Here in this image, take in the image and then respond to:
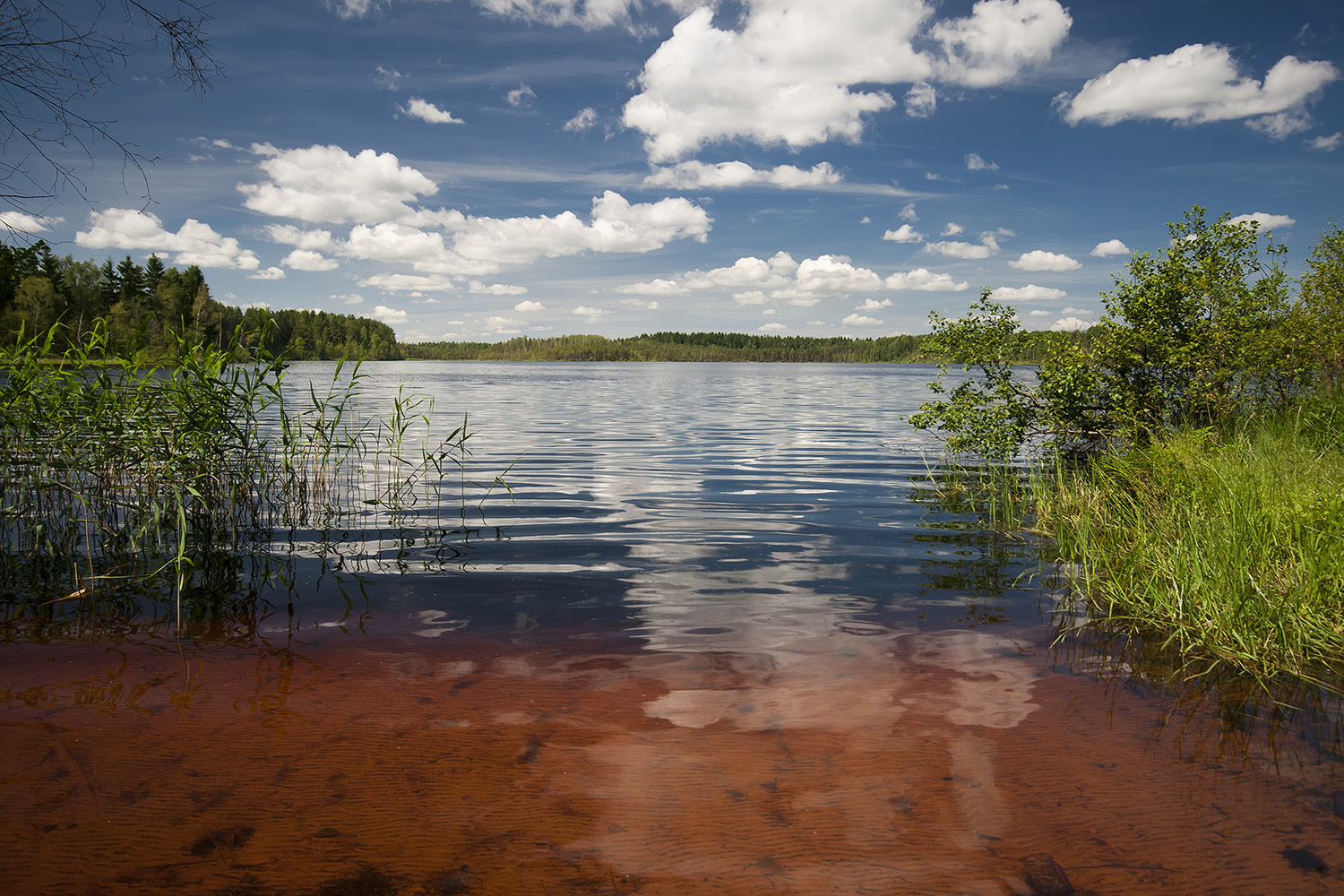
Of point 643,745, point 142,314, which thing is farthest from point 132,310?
point 643,745

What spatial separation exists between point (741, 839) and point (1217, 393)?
15.3 m

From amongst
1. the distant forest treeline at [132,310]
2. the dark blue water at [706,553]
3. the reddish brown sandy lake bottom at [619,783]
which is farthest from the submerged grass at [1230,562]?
the distant forest treeline at [132,310]

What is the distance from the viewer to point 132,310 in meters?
68.4

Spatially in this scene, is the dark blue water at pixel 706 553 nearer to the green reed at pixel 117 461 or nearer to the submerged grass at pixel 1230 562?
the submerged grass at pixel 1230 562

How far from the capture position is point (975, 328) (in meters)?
16.3

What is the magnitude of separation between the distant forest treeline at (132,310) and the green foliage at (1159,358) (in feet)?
43.0

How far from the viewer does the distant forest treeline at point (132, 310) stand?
10.0 m

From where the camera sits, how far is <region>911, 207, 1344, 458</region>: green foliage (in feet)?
47.3

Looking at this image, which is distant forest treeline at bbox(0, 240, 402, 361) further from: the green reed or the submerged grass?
the submerged grass

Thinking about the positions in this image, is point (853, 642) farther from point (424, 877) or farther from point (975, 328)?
point (975, 328)

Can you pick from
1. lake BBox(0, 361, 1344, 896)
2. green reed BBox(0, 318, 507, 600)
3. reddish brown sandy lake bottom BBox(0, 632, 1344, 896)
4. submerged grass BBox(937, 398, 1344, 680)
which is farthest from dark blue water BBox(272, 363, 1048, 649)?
green reed BBox(0, 318, 507, 600)

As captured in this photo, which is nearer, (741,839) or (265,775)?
(741,839)

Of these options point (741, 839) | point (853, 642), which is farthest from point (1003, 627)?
point (741, 839)

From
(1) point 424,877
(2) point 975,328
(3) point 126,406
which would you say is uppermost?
(2) point 975,328
